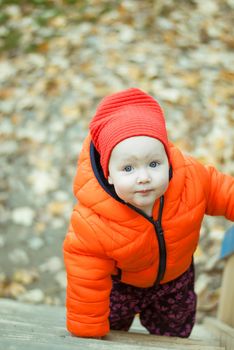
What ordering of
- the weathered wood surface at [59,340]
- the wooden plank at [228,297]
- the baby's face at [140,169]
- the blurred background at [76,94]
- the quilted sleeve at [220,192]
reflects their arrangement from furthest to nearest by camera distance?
1. the blurred background at [76,94]
2. the wooden plank at [228,297]
3. the quilted sleeve at [220,192]
4. the baby's face at [140,169]
5. the weathered wood surface at [59,340]

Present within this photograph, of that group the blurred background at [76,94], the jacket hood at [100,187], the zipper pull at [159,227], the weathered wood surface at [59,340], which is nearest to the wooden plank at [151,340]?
the weathered wood surface at [59,340]

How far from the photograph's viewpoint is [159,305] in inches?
100.0

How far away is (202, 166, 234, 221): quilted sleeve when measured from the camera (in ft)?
7.32

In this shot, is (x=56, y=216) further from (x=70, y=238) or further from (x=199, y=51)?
(x=70, y=238)

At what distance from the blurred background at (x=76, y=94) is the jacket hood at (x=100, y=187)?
227 centimetres

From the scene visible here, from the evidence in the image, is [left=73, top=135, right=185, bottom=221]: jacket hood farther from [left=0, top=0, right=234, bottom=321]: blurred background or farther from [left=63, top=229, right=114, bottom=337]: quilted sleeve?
[left=0, top=0, right=234, bottom=321]: blurred background

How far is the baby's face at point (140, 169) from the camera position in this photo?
6.18 feet

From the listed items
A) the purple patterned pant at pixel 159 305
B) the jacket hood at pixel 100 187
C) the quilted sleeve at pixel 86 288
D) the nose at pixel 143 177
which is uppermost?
the nose at pixel 143 177

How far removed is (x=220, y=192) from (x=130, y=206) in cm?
37

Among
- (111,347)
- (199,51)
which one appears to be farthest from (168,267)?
(199,51)

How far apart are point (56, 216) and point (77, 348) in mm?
3184

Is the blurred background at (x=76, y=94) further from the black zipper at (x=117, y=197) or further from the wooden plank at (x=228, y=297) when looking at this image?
the black zipper at (x=117, y=197)

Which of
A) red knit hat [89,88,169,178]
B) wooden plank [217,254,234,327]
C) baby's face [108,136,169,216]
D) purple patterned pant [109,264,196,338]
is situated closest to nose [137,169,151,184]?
baby's face [108,136,169,216]

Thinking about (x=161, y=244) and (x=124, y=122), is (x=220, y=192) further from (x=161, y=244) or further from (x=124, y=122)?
(x=124, y=122)
